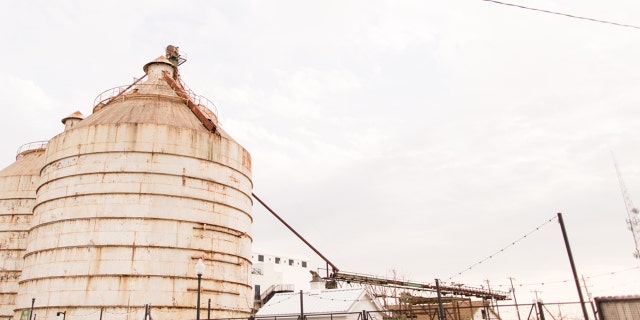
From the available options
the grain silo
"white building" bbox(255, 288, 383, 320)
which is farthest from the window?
the grain silo

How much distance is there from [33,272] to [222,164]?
11.1 m

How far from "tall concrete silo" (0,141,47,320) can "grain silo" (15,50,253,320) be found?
8168mm

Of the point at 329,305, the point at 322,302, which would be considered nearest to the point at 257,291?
the point at 322,302

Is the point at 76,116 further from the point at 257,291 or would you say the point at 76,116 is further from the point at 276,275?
the point at 276,275

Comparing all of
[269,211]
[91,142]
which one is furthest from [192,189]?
[269,211]

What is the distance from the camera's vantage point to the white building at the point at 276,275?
188ft

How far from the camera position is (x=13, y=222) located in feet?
103

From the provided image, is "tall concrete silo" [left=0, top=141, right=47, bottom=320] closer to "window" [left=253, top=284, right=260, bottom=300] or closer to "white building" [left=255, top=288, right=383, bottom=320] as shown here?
"white building" [left=255, top=288, right=383, bottom=320]

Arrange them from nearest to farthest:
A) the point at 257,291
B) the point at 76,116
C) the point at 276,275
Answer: the point at 76,116
the point at 257,291
the point at 276,275

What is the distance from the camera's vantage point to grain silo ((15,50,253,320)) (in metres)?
20.9

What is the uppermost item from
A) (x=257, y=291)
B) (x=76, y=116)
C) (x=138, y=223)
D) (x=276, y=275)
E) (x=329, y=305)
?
(x=76, y=116)

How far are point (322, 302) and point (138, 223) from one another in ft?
37.6

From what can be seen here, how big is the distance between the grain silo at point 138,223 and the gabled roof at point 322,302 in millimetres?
2396

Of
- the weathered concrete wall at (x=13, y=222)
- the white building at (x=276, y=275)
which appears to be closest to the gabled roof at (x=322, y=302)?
the weathered concrete wall at (x=13, y=222)
